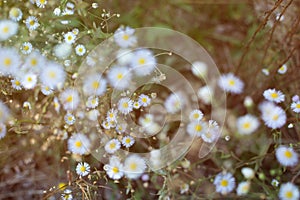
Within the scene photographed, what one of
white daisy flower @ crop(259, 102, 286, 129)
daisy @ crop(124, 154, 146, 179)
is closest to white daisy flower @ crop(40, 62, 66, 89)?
daisy @ crop(124, 154, 146, 179)

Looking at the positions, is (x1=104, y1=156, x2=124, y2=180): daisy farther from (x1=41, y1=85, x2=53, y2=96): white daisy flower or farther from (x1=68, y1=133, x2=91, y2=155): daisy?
(x1=41, y1=85, x2=53, y2=96): white daisy flower

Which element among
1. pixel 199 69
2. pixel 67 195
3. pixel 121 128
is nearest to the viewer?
pixel 67 195

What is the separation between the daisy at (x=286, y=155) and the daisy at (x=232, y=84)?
54 centimetres

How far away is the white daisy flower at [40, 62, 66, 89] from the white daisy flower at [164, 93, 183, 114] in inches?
16.5

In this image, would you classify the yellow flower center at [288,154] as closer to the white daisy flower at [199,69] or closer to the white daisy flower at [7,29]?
the white daisy flower at [199,69]

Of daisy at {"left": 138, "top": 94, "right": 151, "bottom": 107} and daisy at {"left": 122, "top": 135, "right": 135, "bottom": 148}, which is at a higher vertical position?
daisy at {"left": 138, "top": 94, "right": 151, "bottom": 107}

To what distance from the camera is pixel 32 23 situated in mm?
1555

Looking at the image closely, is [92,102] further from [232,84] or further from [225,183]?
[232,84]

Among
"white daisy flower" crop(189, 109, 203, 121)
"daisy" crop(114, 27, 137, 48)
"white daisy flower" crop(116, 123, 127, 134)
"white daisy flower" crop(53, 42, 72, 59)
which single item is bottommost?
"white daisy flower" crop(116, 123, 127, 134)

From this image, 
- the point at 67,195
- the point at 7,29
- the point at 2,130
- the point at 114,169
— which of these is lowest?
the point at 67,195

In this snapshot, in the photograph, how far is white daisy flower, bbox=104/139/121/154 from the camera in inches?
58.4

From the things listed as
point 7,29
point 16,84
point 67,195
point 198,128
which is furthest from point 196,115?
point 7,29

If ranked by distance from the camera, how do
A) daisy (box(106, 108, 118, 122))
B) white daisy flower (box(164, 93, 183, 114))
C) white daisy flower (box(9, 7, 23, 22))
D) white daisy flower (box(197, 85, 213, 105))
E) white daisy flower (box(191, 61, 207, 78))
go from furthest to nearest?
white daisy flower (box(191, 61, 207, 78)) → white daisy flower (box(197, 85, 213, 105)) → white daisy flower (box(164, 93, 183, 114)) → white daisy flower (box(9, 7, 23, 22)) → daisy (box(106, 108, 118, 122))

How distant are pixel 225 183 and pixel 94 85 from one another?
0.56m
